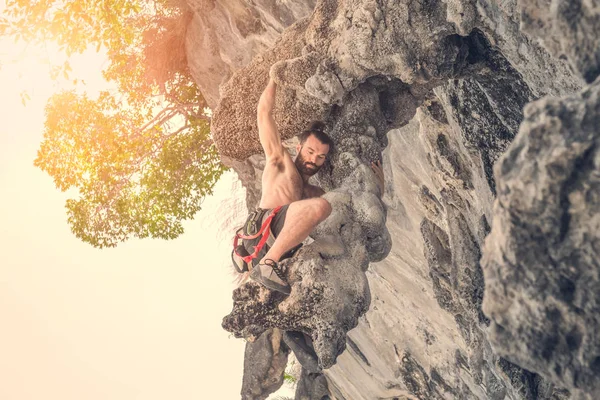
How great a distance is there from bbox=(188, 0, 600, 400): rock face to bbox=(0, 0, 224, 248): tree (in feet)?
9.69

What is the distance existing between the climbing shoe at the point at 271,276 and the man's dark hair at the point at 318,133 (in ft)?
3.92

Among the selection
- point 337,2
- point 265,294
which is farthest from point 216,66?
point 265,294

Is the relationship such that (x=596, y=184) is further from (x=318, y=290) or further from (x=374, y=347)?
(x=374, y=347)

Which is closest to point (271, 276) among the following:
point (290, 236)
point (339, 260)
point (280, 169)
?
point (290, 236)

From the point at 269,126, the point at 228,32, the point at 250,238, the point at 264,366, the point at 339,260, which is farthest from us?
the point at 228,32

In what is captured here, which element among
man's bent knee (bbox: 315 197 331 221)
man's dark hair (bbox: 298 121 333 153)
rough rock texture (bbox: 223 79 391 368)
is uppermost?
→ man's dark hair (bbox: 298 121 333 153)

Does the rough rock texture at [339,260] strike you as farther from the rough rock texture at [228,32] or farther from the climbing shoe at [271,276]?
the rough rock texture at [228,32]

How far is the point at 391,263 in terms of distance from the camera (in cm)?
821

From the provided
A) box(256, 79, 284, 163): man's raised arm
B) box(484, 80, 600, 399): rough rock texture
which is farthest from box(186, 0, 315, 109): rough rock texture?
box(484, 80, 600, 399): rough rock texture

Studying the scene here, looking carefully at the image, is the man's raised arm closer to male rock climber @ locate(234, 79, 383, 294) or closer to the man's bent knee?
male rock climber @ locate(234, 79, 383, 294)

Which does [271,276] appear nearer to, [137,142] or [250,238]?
[250,238]

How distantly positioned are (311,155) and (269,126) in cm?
43

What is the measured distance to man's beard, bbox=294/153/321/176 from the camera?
19.6 feet

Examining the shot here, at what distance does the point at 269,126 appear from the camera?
233 inches
